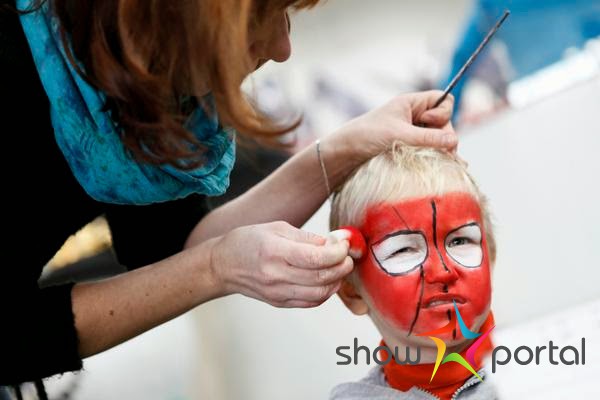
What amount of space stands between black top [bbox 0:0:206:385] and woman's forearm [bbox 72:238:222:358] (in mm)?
23

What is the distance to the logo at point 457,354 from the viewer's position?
887mm

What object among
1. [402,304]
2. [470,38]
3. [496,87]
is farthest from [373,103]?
[402,304]

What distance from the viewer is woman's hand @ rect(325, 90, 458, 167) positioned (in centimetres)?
101

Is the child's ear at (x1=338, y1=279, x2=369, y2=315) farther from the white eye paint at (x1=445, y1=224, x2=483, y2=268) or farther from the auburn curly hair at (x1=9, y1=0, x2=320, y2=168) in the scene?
the auburn curly hair at (x1=9, y1=0, x2=320, y2=168)

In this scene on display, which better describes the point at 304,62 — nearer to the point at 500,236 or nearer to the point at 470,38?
the point at 470,38

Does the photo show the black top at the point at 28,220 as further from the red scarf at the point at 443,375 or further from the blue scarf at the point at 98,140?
the red scarf at the point at 443,375

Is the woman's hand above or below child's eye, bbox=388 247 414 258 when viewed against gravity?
above

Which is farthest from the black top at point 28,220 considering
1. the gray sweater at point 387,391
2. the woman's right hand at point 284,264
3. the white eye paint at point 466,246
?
the white eye paint at point 466,246

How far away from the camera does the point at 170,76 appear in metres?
0.75

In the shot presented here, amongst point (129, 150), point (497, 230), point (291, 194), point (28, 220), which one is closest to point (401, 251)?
point (291, 194)

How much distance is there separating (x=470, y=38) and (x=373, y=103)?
1.06 m

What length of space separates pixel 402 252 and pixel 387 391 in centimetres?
20

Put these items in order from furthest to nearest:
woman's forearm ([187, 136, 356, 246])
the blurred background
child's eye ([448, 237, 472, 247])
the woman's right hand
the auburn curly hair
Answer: the blurred background < woman's forearm ([187, 136, 356, 246]) < child's eye ([448, 237, 472, 247]) < the woman's right hand < the auburn curly hair

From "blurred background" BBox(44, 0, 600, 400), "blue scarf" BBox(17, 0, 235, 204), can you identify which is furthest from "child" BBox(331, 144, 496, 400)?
"blurred background" BBox(44, 0, 600, 400)
